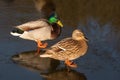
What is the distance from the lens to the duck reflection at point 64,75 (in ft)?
20.6

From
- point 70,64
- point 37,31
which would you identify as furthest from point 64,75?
point 37,31

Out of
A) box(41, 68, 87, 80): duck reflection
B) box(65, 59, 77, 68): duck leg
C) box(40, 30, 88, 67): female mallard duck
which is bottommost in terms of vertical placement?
box(41, 68, 87, 80): duck reflection

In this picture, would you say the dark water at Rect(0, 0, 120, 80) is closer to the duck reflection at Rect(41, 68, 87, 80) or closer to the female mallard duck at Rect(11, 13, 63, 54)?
the duck reflection at Rect(41, 68, 87, 80)

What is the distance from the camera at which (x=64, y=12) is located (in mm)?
9984

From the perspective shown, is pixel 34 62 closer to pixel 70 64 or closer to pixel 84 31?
pixel 70 64

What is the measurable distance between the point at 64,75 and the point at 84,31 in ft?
7.62

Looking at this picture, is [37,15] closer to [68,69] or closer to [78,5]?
[78,5]

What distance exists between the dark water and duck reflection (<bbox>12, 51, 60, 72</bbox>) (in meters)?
0.13

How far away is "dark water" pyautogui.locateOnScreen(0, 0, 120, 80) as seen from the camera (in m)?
6.45

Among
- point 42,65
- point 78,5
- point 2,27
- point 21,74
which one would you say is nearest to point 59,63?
point 42,65

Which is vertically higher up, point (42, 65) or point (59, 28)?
point (59, 28)

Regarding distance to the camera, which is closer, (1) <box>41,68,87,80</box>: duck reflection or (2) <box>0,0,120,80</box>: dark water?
(1) <box>41,68,87,80</box>: duck reflection

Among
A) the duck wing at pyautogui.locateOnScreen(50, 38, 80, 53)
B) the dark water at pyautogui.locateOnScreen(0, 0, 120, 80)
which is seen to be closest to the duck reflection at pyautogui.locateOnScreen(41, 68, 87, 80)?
the dark water at pyautogui.locateOnScreen(0, 0, 120, 80)

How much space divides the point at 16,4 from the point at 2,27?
2023mm
